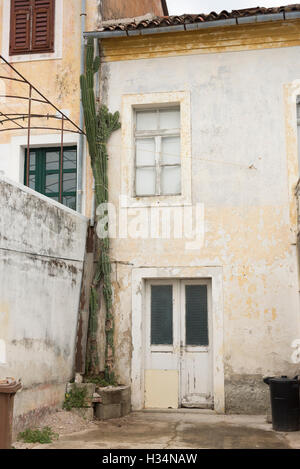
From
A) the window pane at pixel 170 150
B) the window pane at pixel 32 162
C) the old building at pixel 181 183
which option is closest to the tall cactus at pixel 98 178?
the old building at pixel 181 183

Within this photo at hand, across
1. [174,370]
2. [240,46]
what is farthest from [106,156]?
[174,370]

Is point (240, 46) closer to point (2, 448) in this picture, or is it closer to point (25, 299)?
point (25, 299)

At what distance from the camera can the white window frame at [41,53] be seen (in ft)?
37.1

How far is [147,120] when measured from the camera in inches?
436

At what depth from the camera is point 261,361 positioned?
9828 mm

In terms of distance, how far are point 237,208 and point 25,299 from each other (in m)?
4.13

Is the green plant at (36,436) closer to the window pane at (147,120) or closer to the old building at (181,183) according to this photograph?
the old building at (181,183)

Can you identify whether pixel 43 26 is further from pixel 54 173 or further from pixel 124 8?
pixel 54 173

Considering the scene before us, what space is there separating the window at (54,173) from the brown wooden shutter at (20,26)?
1.97 meters

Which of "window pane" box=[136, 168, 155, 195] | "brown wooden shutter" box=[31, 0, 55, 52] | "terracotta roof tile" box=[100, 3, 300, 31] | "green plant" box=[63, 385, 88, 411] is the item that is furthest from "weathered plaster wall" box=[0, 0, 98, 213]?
"green plant" box=[63, 385, 88, 411]

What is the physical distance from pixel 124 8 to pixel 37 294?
23.5ft

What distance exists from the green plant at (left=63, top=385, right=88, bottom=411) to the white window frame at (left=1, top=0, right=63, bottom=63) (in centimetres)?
614

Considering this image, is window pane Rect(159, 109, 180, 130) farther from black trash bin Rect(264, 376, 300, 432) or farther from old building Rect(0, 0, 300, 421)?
black trash bin Rect(264, 376, 300, 432)

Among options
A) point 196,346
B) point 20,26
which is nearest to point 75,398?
point 196,346
